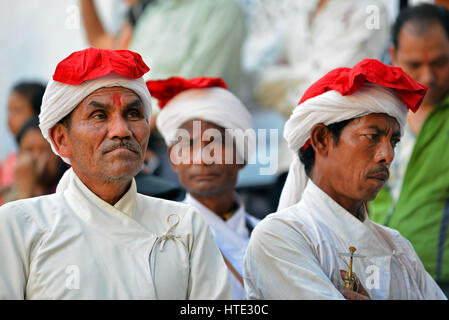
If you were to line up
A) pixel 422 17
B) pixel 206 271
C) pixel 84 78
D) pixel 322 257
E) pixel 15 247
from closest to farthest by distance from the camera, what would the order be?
pixel 15 247, pixel 206 271, pixel 84 78, pixel 322 257, pixel 422 17

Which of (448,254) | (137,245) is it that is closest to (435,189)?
(448,254)

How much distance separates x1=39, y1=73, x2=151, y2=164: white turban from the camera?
3.07 m

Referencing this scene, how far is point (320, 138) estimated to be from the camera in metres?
3.60

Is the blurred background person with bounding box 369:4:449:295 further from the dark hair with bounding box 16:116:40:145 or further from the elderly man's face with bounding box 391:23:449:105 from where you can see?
the dark hair with bounding box 16:116:40:145

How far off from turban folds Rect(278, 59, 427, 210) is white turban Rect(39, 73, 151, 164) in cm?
85

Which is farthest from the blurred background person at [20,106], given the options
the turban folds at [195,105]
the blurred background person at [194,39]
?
the turban folds at [195,105]

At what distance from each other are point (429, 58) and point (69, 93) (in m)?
2.69

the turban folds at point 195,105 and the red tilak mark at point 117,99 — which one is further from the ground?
the turban folds at point 195,105

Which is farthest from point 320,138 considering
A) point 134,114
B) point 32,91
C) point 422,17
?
point 32,91

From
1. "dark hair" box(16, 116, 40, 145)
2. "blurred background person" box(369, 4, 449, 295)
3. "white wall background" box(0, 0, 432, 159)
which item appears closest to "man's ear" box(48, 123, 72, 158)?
"blurred background person" box(369, 4, 449, 295)

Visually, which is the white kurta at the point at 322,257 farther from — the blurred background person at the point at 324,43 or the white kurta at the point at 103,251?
the blurred background person at the point at 324,43

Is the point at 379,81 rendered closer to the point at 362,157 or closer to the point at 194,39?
the point at 362,157

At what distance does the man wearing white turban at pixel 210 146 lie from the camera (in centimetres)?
446

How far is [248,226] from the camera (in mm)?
4648
